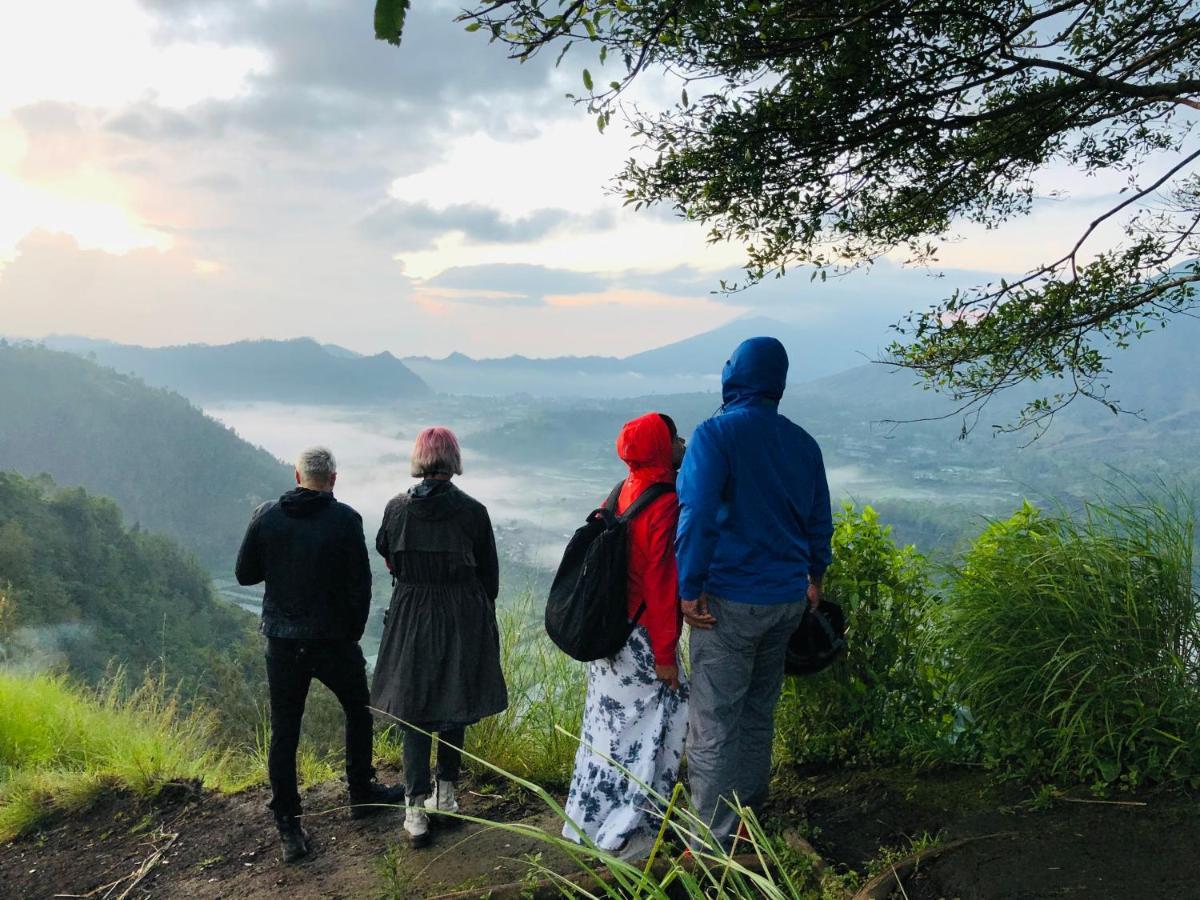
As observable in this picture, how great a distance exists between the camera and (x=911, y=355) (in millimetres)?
5242

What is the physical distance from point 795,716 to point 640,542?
1.39 m

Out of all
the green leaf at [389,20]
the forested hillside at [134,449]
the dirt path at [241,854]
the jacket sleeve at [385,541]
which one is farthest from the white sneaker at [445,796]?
the forested hillside at [134,449]

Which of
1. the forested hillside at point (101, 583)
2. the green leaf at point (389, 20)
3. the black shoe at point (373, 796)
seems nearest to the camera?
the green leaf at point (389, 20)

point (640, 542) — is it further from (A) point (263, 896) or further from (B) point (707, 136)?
(B) point (707, 136)

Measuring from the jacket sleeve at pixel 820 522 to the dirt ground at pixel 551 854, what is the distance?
1015 millimetres

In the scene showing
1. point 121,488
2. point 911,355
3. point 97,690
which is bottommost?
point 121,488

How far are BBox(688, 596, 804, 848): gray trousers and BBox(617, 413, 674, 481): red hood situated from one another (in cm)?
51

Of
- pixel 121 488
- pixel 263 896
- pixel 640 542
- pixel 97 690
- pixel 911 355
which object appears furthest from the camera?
pixel 121 488

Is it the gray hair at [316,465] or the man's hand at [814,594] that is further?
the gray hair at [316,465]

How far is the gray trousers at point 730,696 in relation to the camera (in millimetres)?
3008

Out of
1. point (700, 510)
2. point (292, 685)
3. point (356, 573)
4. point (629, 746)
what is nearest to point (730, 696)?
point (629, 746)

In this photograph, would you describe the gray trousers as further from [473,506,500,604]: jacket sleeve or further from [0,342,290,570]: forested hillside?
[0,342,290,570]: forested hillside

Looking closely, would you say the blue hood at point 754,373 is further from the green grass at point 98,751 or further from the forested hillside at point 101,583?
the forested hillside at point 101,583

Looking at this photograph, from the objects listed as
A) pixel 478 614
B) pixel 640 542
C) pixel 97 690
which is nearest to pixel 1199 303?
pixel 640 542
